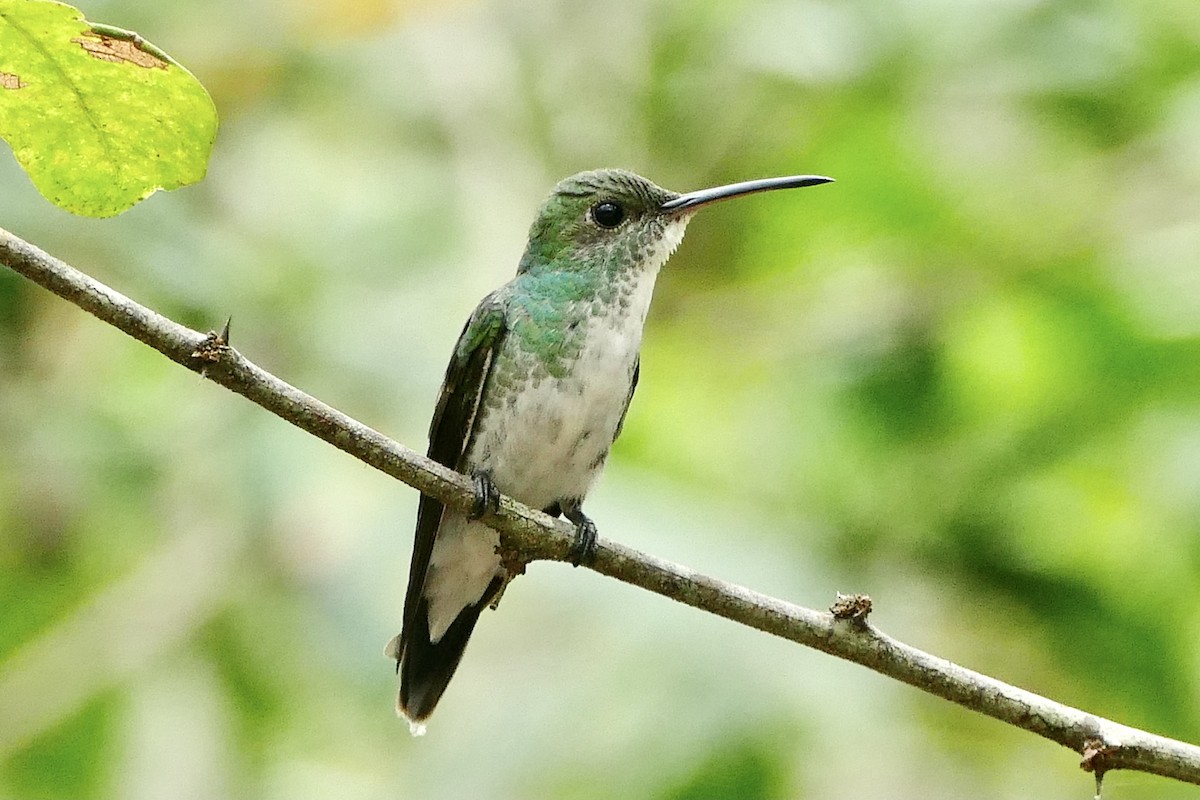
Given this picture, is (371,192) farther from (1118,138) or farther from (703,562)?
(1118,138)

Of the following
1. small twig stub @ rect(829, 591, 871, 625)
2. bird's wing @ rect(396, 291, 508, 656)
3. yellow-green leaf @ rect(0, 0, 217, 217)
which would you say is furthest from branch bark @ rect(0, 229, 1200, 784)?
bird's wing @ rect(396, 291, 508, 656)

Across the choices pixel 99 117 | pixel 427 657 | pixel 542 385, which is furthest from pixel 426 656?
pixel 99 117

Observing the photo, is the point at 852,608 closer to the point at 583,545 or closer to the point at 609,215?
the point at 583,545

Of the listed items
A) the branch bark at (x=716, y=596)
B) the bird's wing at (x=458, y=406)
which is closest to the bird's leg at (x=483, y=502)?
the branch bark at (x=716, y=596)

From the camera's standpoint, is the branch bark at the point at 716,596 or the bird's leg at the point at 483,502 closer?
the branch bark at the point at 716,596

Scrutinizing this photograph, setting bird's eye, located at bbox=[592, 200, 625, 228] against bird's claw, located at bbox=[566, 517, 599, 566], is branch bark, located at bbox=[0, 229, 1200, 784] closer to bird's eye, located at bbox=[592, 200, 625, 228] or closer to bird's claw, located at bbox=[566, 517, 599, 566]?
bird's claw, located at bbox=[566, 517, 599, 566]

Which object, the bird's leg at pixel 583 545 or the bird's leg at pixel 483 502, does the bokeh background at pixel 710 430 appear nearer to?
the bird's leg at pixel 583 545

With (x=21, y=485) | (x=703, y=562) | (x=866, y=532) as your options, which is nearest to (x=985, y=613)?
(x=866, y=532)
